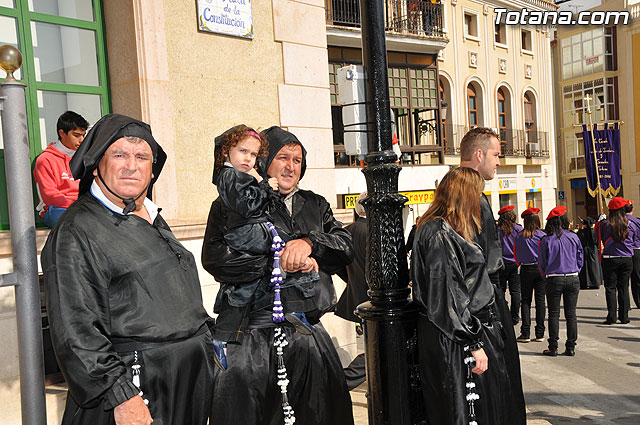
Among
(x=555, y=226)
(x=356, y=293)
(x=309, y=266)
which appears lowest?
(x=356, y=293)

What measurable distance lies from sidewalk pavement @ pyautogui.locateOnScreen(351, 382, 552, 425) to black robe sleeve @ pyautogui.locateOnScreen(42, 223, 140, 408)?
357 cm

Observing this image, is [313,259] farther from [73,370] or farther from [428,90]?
[428,90]

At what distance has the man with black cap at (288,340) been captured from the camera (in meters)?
3.46

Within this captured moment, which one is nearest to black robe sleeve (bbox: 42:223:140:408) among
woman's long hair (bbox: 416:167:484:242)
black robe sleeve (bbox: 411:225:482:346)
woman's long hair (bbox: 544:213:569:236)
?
black robe sleeve (bbox: 411:225:482:346)

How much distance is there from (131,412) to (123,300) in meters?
0.42

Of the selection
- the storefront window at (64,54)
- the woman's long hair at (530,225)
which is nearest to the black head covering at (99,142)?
the storefront window at (64,54)

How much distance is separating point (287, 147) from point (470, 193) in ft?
3.99

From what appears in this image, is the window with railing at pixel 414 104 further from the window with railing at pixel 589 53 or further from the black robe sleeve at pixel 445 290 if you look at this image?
the black robe sleeve at pixel 445 290

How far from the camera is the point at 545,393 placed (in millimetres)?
6680

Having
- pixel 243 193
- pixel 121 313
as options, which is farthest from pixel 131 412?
pixel 243 193

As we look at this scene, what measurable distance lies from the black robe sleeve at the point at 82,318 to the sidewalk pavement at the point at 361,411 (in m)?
3.57

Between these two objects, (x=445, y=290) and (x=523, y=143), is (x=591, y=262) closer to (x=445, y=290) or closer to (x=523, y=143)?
(x=445, y=290)

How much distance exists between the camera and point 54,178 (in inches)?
194

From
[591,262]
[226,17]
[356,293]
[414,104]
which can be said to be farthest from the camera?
[414,104]
